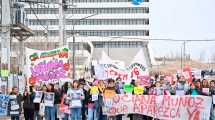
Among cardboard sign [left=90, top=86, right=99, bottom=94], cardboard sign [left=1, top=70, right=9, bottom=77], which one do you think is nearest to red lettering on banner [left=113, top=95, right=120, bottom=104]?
cardboard sign [left=90, top=86, right=99, bottom=94]

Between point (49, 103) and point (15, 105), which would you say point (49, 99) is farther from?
point (15, 105)

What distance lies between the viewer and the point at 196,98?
20281 mm

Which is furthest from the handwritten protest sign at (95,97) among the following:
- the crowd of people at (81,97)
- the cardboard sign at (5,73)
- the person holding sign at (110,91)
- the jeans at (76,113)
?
the cardboard sign at (5,73)

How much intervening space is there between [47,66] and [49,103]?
2.95 m

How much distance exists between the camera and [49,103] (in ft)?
73.7

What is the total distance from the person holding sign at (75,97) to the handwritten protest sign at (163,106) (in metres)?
0.88

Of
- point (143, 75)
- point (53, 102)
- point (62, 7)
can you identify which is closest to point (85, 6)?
point (62, 7)

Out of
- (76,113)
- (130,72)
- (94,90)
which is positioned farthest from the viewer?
(130,72)

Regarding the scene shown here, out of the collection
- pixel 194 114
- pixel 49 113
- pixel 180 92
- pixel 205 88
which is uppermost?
pixel 205 88

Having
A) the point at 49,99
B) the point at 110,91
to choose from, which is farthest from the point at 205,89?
the point at 49,99

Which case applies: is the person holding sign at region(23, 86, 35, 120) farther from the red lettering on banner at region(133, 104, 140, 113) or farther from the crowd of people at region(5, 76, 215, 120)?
the red lettering on banner at region(133, 104, 140, 113)

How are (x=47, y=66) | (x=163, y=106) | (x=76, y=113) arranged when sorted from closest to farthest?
(x=163, y=106)
(x=76, y=113)
(x=47, y=66)

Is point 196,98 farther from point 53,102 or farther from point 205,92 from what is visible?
point 53,102

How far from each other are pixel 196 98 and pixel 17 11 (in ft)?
60.4
